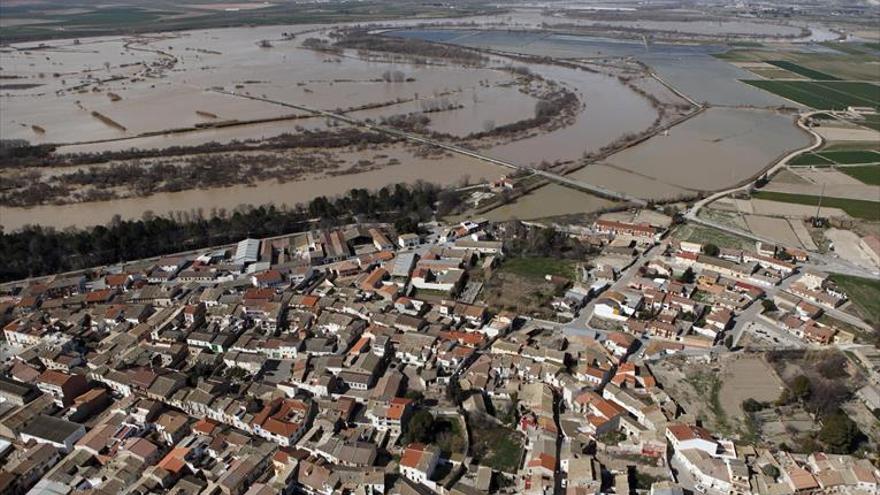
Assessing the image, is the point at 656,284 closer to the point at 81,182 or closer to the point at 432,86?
the point at 81,182

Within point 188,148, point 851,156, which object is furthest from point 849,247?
point 188,148

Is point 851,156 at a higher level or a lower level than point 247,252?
higher

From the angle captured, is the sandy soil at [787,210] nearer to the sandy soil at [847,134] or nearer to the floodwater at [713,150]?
the floodwater at [713,150]

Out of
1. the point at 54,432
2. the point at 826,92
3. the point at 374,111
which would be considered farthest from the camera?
the point at 826,92

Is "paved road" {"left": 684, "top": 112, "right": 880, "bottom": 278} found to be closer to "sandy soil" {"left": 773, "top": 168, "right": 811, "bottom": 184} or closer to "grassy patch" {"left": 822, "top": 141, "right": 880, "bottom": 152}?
"sandy soil" {"left": 773, "top": 168, "right": 811, "bottom": 184}

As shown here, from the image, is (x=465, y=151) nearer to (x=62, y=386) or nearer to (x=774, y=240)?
(x=774, y=240)
